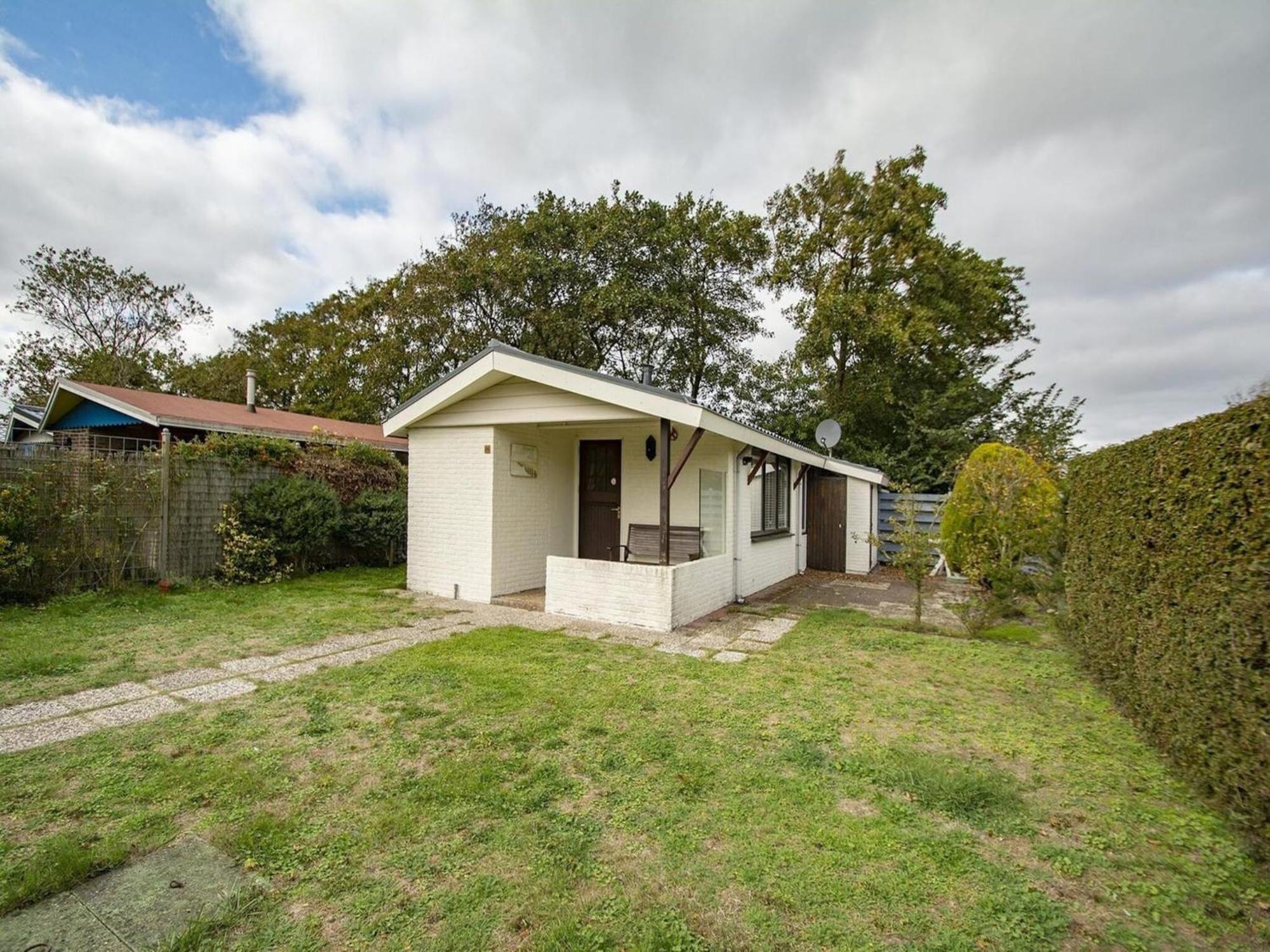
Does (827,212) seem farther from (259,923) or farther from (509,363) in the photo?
(259,923)

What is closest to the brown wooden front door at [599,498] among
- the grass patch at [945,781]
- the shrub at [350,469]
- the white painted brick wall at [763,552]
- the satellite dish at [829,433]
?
the white painted brick wall at [763,552]

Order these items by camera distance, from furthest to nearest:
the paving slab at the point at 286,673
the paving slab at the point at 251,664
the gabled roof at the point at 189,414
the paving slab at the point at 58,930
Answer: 1. the gabled roof at the point at 189,414
2. the paving slab at the point at 251,664
3. the paving slab at the point at 286,673
4. the paving slab at the point at 58,930

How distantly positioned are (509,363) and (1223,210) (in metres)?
10.8

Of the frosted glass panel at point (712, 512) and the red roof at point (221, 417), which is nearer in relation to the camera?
the frosted glass panel at point (712, 512)

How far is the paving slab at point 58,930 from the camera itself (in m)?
1.83

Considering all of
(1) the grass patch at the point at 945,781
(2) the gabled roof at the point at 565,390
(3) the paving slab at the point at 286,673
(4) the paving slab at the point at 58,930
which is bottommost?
(1) the grass patch at the point at 945,781

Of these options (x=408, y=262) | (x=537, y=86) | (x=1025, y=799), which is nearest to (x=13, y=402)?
(x=408, y=262)

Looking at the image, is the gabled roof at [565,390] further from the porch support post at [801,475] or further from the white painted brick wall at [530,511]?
the porch support post at [801,475]

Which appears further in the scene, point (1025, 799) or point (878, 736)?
point (878, 736)

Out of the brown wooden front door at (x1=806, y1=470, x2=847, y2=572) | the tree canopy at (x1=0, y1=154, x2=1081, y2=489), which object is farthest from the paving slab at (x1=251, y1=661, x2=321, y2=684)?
the tree canopy at (x1=0, y1=154, x2=1081, y2=489)

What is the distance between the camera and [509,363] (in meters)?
7.28

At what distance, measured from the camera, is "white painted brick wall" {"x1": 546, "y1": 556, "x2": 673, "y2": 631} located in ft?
21.7

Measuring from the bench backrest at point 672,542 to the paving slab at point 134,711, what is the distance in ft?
17.6

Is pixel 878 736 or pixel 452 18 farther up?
pixel 452 18
